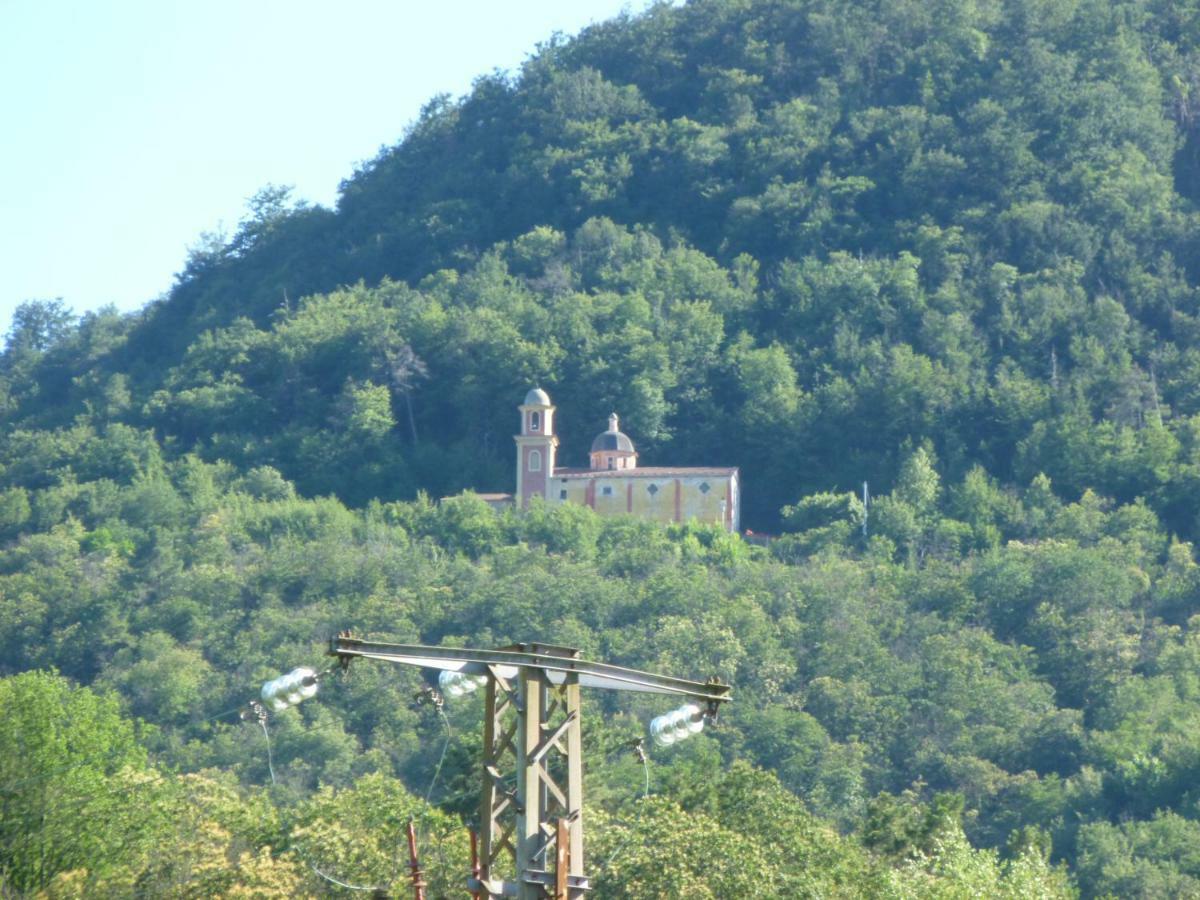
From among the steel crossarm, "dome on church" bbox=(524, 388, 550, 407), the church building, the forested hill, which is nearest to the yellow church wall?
the church building

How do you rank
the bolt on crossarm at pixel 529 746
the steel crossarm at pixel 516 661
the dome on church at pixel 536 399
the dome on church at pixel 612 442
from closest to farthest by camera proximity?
the bolt on crossarm at pixel 529 746, the steel crossarm at pixel 516 661, the dome on church at pixel 536 399, the dome on church at pixel 612 442

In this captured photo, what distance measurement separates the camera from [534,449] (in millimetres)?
103688

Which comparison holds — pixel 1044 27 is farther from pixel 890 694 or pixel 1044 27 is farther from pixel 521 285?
pixel 890 694

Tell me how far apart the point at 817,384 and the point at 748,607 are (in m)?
25.6

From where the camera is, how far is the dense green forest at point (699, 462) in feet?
179

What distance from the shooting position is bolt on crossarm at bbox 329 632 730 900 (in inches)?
973

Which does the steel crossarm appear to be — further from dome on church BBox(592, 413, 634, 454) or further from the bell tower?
dome on church BBox(592, 413, 634, 454)

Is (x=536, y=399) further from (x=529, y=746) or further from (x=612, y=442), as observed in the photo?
(x=529, y=746)

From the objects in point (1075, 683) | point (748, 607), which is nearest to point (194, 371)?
point (748, 607)

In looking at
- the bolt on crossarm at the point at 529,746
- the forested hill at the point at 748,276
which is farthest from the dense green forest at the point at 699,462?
the bolt on crossarm at the point at 529,746

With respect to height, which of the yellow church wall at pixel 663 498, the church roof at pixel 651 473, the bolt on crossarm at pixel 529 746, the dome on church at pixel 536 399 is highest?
the bolt on crossarm at pixel 529 746

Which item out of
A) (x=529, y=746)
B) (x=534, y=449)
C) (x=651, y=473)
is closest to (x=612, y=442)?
(x=534, y=449)

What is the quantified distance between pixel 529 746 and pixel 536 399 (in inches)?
3124

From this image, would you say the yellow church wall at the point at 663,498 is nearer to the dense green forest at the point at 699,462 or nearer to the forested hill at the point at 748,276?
the dense green forest at the point at 699,462
